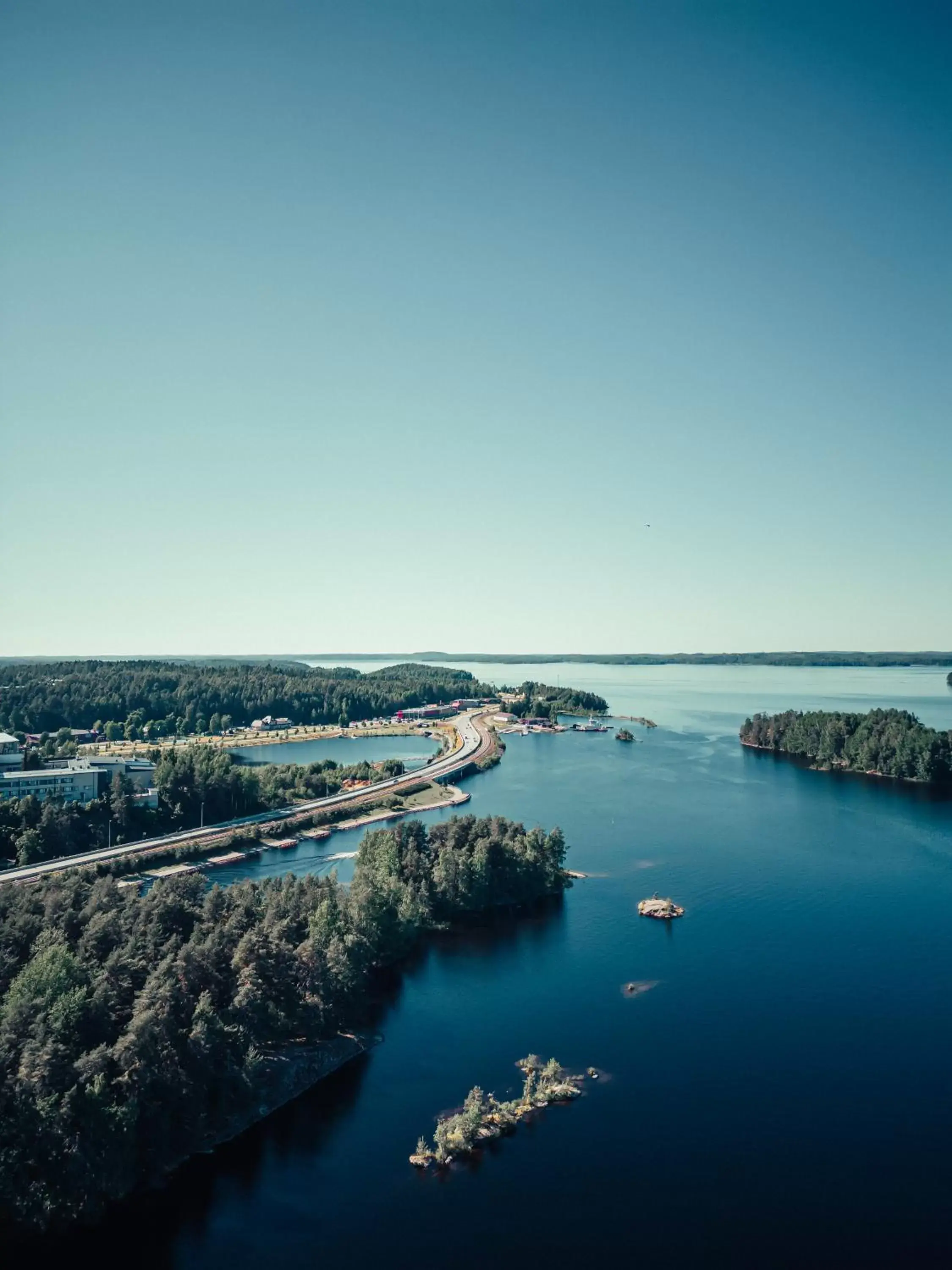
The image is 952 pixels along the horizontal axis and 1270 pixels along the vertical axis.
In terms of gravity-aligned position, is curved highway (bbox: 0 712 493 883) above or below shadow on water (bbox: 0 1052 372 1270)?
above

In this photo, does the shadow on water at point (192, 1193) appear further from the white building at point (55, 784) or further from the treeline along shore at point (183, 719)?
the white building at point (55, 784)

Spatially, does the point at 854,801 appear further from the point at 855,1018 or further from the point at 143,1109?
the point at 143,1109

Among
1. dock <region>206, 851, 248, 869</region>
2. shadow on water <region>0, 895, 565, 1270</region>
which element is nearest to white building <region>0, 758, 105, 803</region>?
dock <region>206, 851, 248, 869</region>

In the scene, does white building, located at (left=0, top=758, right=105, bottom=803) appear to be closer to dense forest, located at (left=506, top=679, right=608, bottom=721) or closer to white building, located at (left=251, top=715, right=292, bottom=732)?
white building, located at (left=251, top=715, right=292, bottom=732)

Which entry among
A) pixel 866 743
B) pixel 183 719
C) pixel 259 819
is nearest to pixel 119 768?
pixel 259 819

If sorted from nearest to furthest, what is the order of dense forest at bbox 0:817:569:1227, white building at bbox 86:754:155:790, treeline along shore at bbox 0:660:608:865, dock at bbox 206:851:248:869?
dense forest at bbox 0:817:569:1227
dock at bbox 206:851:248:869
treeline along shore at bbox 0:660:608:865
white building at bbox 86:754:155:790

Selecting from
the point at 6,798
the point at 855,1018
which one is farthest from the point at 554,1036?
the point at 6,798
